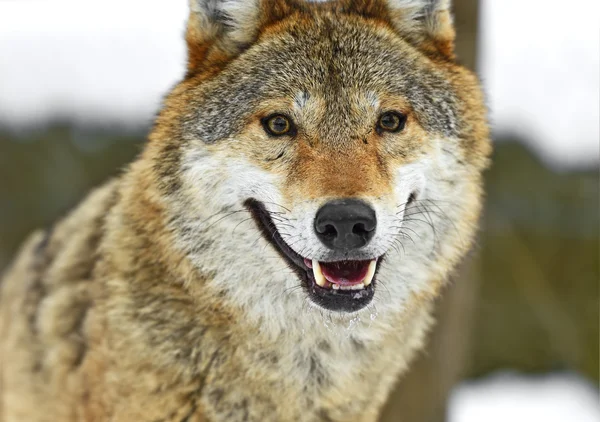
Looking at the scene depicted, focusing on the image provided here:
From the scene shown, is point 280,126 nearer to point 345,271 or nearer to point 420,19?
point 345,271

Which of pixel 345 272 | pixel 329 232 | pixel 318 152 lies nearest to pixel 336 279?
pixel 345 272

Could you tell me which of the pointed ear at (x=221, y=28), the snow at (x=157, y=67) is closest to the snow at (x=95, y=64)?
the snow at (x=157, y=67)

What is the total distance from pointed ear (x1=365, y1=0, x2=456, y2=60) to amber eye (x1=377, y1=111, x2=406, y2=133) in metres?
0.47

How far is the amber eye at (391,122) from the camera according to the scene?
3174 millimetres

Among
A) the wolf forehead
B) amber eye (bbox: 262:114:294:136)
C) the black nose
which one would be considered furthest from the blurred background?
the black nose

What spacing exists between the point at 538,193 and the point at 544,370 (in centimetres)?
164

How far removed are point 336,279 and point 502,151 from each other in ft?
15.5

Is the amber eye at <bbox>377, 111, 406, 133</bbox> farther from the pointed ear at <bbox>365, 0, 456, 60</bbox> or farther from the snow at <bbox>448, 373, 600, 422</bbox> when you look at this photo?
the snow at <bbox>448, 373, 600, 422</bbox>

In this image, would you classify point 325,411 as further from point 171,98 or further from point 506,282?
point 506,282

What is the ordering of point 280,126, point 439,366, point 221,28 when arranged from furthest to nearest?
point 439,366
point 221,28
point 280,126

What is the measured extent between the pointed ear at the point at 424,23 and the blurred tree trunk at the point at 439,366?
1947mm

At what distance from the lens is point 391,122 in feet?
10.5

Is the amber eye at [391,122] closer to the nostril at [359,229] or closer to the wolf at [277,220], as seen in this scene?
the wolf at [277,220]

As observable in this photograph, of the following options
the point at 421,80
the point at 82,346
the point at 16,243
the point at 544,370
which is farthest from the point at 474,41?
the point at 16,243
